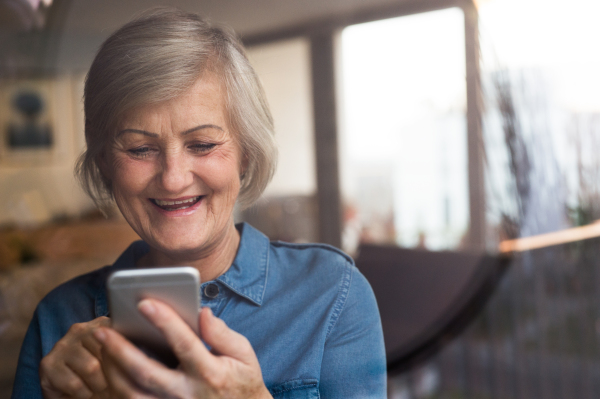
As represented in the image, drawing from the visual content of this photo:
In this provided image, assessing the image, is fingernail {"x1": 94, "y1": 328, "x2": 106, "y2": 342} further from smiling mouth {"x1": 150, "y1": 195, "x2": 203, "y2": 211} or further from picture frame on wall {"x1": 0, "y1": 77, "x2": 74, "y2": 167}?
picture frame on wall {"x1": 0, "y1": 77, "x2": 74, "y2": 167}

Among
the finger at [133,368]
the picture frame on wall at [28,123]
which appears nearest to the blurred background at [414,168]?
the picture frame on wall at [28,123]

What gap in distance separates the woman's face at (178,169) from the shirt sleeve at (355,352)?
119 mm

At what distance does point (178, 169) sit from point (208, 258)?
0.25 feet

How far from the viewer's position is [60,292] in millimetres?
378

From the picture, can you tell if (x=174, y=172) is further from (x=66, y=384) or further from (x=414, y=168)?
(x=414, y=168)

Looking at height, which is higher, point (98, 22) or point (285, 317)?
point (98, 22)

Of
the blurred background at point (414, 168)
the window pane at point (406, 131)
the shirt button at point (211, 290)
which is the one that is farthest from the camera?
the window pane at point (406, 131)

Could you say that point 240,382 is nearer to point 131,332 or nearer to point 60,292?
point 131,332

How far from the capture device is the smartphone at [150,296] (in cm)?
24

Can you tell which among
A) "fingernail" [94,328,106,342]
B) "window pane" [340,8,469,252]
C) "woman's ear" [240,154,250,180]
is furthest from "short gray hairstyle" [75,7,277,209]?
"window pane" [340,8,469,252]

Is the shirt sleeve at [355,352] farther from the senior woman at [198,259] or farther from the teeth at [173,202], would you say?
the teeth at [173,202]

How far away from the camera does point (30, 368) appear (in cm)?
36

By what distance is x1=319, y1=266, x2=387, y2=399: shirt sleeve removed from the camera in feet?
1.14

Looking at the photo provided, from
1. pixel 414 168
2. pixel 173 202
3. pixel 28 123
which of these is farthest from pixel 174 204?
pixel 414 168
